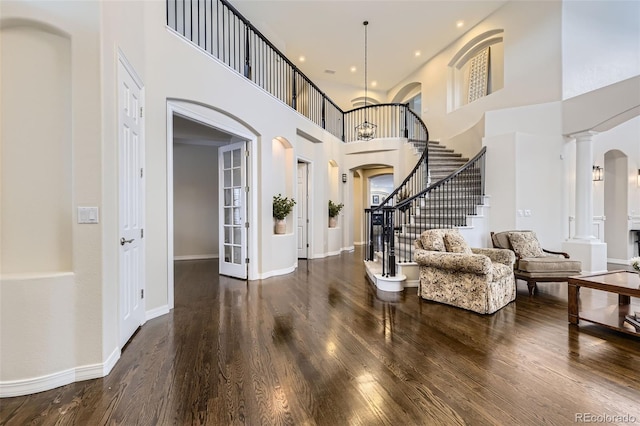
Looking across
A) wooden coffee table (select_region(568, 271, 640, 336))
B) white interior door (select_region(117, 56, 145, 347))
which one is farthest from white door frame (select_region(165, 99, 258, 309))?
wooden coffee table (select_region(568, 271, 640, 336))

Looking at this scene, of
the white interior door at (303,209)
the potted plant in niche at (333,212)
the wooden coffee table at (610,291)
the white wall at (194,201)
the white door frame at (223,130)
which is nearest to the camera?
the wooden coffee table at (610,291)

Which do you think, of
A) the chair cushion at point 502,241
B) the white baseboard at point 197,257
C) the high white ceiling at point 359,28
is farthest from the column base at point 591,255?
the white baseboard at point 197,257

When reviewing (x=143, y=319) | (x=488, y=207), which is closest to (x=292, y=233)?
(x=143, y=319)

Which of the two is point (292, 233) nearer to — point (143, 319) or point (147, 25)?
point (143, 319)

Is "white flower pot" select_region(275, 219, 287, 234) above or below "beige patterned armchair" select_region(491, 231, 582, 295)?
above

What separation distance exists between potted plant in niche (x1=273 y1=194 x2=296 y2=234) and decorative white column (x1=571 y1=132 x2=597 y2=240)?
17.9ft

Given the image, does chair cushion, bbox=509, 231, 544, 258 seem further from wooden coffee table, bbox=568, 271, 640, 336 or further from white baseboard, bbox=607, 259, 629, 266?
white baseboard, bbox=607, 259, 629, 266

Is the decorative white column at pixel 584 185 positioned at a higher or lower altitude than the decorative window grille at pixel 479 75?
lower

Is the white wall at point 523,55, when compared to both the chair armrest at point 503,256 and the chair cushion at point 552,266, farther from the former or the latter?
the chair armrest at point 503,256

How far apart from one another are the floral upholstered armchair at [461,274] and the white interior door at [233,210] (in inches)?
114

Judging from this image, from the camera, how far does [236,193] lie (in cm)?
537

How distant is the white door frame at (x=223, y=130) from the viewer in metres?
3.62

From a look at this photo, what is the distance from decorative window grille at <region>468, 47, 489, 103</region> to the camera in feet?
26.1

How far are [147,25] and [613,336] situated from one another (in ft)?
18.2
